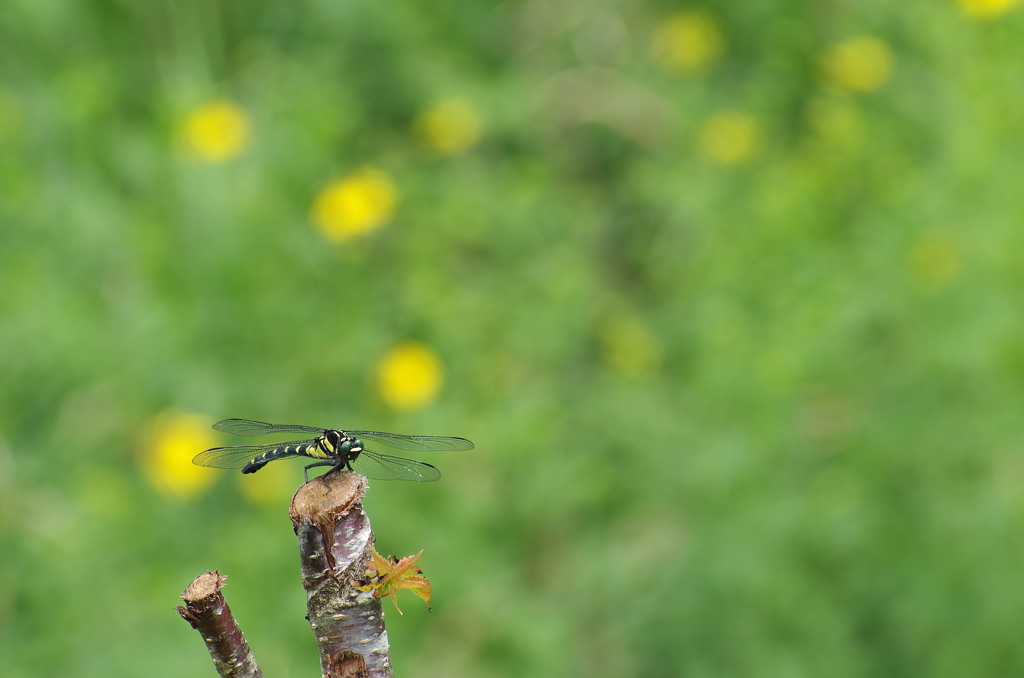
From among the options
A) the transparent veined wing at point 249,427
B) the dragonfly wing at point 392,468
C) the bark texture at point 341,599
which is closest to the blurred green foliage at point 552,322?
the transparent veined wing at point 249,427

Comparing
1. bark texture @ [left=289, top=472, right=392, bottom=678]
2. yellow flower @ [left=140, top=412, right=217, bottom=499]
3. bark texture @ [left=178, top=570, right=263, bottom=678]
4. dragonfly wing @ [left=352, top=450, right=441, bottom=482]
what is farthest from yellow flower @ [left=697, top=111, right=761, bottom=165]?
bark texture @ [left=178, top=570, right=263, bottom=678]

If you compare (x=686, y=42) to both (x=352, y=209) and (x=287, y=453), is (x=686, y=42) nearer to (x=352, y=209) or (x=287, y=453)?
(x=352, y=209)

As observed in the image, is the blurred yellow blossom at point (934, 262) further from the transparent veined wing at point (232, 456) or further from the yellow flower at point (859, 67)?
the transparent veined wing at point (232, 456)

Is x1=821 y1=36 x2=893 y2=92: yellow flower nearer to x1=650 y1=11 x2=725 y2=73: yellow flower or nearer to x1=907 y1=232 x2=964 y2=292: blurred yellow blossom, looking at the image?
x1=650 y1=11 x2=725 y2=73: yellow flower

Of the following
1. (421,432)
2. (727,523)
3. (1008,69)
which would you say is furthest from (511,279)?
(1008,69)

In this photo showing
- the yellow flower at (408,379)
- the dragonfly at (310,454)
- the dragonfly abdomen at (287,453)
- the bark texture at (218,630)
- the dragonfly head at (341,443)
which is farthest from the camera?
the yellow flower at (408,379)

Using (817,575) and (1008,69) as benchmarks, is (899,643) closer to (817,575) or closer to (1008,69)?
(817,575)
